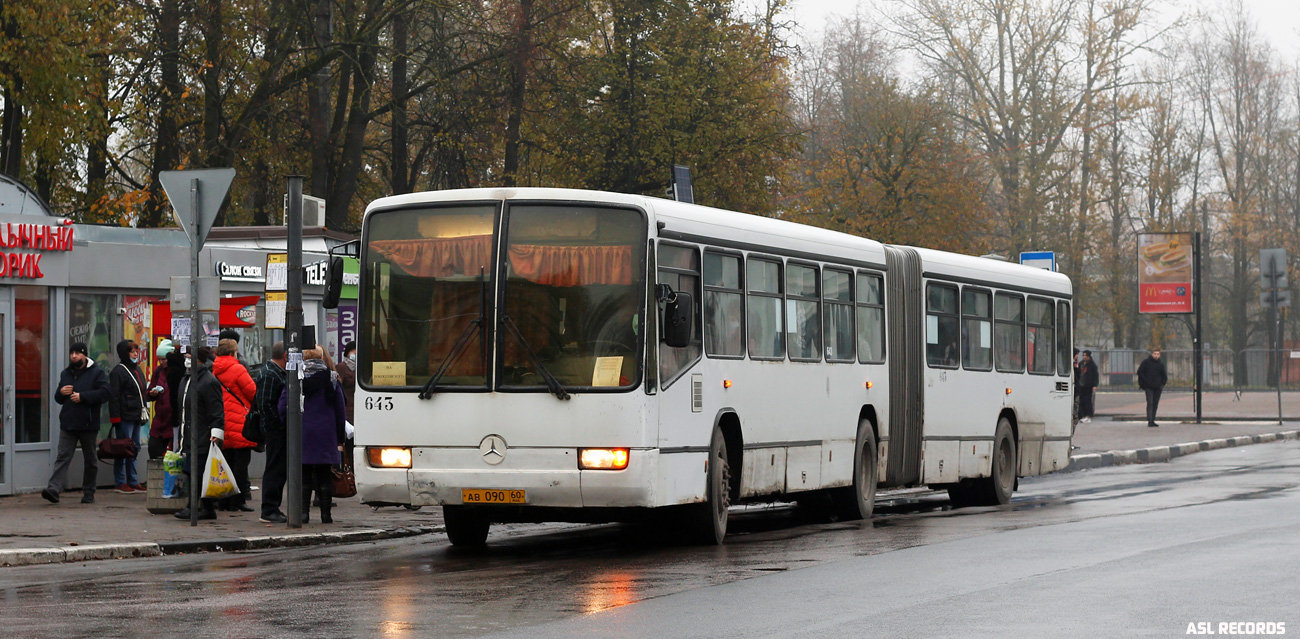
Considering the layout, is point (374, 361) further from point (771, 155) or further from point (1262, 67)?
point (1262, 67)

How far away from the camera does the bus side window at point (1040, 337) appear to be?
853 inches

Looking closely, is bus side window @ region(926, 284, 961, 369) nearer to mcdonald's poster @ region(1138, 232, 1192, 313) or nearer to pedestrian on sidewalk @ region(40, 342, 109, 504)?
pedestrian on sidewalk @ region(40, 342, 109, 504)

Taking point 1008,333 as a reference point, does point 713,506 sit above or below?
below

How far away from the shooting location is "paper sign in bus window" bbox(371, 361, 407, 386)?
1355 cm

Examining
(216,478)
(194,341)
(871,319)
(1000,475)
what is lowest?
(1000,475)

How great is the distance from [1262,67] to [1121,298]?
11661 mm

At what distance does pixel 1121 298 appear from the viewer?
66.7 meters

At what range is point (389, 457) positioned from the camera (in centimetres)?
1355

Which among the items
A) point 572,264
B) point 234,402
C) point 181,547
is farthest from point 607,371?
point 234,402

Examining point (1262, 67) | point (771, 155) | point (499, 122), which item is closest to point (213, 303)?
point (499, 122)

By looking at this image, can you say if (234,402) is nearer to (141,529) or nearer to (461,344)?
(141,529)

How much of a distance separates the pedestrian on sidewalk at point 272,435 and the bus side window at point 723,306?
4.82m

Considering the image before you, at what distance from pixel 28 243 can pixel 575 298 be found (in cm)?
921

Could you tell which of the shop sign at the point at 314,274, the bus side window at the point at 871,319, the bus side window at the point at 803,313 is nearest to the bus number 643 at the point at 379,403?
the bus side window at the point at 803,313
